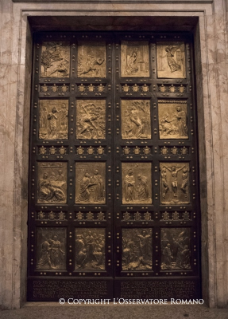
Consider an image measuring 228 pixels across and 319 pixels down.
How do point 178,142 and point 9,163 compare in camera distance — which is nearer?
point 9,163

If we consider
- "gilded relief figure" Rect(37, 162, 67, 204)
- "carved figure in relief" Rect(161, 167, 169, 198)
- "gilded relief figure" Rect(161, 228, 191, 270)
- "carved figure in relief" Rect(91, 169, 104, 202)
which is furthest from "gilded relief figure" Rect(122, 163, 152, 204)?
"gilded relief figure" Rect(37, 162, 67, 204)

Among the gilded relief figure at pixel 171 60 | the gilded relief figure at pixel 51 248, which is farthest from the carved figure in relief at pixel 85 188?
the gilded relief figure at pixel 171 60

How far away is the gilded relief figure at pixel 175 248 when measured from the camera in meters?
4.07

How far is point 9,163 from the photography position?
3842mm

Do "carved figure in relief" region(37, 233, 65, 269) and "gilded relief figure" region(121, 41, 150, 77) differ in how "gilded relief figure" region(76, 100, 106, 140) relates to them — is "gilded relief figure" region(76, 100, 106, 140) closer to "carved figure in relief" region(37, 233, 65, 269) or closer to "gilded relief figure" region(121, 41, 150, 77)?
"gilded relief figure" region(121, 41, 150, 77)

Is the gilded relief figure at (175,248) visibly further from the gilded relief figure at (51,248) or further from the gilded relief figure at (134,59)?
the gilded relief figure at (134,59)

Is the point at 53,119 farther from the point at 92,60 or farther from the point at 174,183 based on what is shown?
the point at 174,183

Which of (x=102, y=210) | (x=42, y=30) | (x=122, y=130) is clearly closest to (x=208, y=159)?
(x=122, y=130)

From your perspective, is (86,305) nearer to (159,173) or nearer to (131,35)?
(159,173)

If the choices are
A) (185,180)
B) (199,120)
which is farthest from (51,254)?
(199,120)

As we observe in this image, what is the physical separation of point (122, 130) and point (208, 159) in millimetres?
1219

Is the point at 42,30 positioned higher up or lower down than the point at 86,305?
higher up

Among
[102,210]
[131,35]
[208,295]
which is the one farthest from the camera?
[131,35]

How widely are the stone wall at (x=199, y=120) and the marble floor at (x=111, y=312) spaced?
0.52ft
